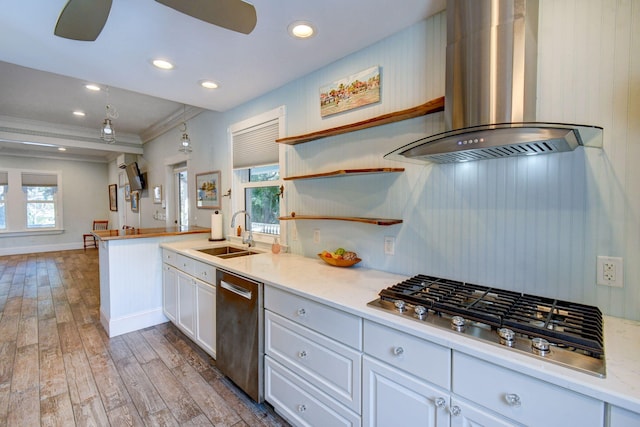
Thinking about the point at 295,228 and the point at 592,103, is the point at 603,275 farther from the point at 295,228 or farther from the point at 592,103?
the point at 295,228

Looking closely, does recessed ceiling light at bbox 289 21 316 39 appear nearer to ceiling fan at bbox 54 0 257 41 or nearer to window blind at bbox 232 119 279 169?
ceiling fan at bbox 54 0 257 41

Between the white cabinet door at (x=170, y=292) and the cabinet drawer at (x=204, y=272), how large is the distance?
50 centimetres

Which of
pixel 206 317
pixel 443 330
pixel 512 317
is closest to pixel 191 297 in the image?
pixel 206 317

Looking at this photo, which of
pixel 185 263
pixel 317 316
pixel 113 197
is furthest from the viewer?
pixel 113 197

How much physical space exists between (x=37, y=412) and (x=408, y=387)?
2.35 m

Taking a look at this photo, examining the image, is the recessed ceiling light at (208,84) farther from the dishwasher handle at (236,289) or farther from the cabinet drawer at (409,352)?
the cabinet drawer at (409,352)

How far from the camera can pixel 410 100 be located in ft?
5.92

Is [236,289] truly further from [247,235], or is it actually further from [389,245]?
[247,235]

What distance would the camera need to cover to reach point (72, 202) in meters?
7.92

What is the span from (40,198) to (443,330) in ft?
32.4

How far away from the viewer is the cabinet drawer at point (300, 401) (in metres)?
1.44

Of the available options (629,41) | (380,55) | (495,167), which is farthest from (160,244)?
(629,41)

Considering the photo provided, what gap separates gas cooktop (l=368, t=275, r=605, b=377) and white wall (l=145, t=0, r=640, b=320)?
0.17 meters

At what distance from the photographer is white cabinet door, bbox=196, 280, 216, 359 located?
7.65 feet
